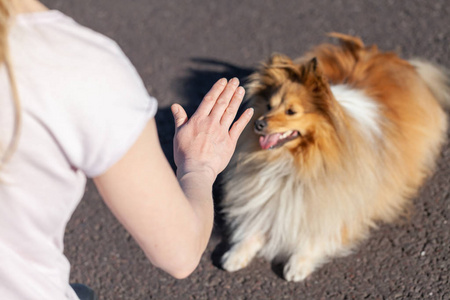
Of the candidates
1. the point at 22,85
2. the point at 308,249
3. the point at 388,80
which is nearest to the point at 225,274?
the point at 308,249

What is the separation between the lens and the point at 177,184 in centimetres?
90

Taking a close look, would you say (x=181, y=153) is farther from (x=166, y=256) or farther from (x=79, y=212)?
(x=79, y=212)

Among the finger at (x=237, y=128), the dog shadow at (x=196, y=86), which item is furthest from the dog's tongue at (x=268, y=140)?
the finger at (x=237, y=128)

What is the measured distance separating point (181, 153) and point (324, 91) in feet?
4.24

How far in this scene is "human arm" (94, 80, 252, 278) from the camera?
0.82 metres

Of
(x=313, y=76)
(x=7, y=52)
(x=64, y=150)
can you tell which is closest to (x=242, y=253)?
(x=313, y=76)

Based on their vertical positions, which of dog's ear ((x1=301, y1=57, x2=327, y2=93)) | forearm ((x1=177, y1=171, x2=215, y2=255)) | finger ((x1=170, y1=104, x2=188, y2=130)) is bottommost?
dog's ear ((x1=301, y1=57, x2=327, y2=93))

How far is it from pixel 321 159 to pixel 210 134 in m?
1.39

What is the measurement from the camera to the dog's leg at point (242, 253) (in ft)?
8.60

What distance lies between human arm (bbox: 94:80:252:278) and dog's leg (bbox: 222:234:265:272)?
145 cm

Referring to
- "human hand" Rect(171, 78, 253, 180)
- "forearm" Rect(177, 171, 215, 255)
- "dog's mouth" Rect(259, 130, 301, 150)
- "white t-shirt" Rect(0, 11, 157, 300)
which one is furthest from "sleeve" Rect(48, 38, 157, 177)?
"dog's mouth" Rect(259, 130, 301, 150)

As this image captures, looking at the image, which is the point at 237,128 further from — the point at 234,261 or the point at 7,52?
the point at 234,261

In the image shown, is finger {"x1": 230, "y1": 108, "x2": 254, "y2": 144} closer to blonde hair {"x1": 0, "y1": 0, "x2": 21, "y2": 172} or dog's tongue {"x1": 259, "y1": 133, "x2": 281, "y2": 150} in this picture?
blonde hair {"x1": 0, "y1": 0, "x2": 21, "y2": 172}

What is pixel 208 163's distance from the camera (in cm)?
117
